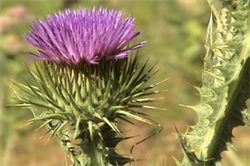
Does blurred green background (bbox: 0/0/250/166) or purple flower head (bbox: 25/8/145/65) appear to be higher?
purple flower head (bbox: 25/8/145/65)

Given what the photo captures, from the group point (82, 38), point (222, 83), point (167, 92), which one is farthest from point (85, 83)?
point (167, 92)

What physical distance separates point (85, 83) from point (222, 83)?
114 centimetres

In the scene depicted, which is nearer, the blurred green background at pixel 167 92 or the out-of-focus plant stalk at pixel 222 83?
the out-of-focus plant stalk at pixel 222 83

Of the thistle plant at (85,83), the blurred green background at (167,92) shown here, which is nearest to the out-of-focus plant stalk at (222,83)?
the thistle plant at (85,83)

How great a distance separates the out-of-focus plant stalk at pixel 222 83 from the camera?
271 centimetres

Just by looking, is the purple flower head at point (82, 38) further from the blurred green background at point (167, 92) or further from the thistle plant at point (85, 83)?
the blurred green background at point (167, 92)

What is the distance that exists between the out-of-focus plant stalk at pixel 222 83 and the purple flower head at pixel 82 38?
2.24ft

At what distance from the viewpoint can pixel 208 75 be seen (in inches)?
116

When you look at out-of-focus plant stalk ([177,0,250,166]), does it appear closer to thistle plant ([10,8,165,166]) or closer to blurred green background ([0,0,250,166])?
thistle plant ([10,8,165,166])

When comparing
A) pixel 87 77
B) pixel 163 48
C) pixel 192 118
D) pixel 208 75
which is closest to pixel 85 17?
pixel 87 77

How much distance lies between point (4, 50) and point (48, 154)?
9.64 feet

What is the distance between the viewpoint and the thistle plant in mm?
2779

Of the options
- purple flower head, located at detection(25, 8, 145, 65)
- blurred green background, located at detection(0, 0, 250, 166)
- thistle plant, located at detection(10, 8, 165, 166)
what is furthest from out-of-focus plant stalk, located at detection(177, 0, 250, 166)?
blurred green background, located at detection(0, 0, 250, 166)

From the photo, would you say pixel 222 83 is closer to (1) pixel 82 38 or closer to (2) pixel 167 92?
(1) pixel 82 38
